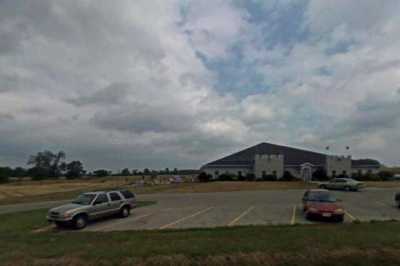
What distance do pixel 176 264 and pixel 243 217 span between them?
11.0 meters

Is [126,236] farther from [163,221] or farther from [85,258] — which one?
[163,221]

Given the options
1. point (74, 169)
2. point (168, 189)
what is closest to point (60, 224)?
point (168, 189)

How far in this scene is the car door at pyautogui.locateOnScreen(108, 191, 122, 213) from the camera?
20.7 meters

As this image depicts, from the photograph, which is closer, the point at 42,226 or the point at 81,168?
the point at 42,226

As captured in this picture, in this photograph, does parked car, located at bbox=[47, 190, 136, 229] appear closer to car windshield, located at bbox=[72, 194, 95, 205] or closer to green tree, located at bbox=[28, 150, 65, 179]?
car windshield, located at bbox=[72, 194, 95, 205]

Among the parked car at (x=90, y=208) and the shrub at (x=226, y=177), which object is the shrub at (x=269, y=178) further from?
the parked car at (x=90, y=208)

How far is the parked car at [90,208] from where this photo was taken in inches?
712

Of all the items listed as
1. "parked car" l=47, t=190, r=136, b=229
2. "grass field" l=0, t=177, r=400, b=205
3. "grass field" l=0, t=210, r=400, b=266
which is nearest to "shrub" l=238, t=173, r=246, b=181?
"grass field" l=0, t=177, r=400, b=205

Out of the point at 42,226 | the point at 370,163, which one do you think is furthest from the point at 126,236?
the point at 370,163

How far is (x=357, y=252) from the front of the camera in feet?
27.7

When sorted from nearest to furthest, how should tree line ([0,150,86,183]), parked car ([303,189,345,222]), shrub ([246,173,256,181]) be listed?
parked car ([303,189,345,222]), shrub ([246,173,256,181]), tree line ([0,150,86,183])

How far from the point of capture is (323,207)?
1742cm

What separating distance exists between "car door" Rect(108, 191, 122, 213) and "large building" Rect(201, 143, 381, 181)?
52.7 metres

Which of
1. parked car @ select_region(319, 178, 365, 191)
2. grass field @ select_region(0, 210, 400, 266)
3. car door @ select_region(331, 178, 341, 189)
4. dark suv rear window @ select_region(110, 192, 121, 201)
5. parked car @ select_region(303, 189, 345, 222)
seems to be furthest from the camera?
car door @ select_region(331, 178, 341, 189)
